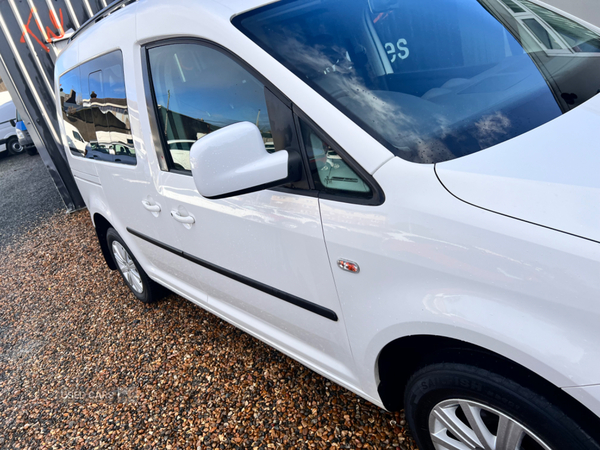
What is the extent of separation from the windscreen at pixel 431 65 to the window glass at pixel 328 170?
0.13 meters

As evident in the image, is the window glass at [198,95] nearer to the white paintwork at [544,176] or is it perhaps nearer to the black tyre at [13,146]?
the white paintwork at [544,176]

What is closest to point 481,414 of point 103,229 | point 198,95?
point 198,95

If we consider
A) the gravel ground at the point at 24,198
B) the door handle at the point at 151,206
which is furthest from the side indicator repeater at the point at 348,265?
the gravel ground at the point at 24,198

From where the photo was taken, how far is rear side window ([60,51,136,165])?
2.28m

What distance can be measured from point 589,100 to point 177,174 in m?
1.64

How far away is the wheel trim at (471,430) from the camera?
1.20 metres

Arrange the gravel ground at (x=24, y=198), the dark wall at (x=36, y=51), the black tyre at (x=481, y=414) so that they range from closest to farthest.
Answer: the black tyre at (x=481, y=414)
the dark wall at (x=36, y=51)
the gravel ground at (x=24, y=198)

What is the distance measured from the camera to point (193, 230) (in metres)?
2.00

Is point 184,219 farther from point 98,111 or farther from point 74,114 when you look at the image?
point 74,114

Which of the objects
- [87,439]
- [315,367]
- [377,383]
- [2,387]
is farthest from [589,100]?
[2,387]

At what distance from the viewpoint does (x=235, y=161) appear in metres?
1.32

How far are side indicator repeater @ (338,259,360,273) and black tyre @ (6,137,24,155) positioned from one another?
1427 cm

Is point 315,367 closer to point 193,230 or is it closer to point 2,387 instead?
point 193,230
